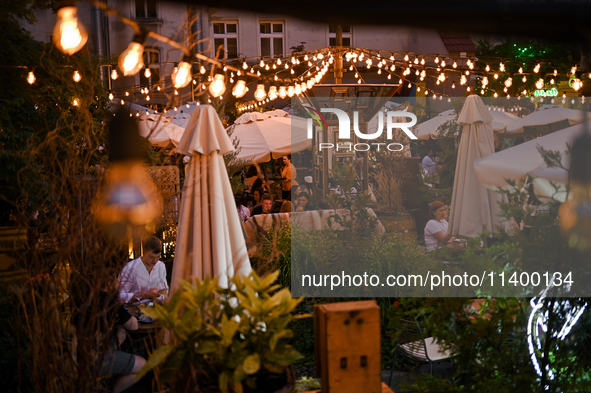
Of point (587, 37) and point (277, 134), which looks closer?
point (587, 37)

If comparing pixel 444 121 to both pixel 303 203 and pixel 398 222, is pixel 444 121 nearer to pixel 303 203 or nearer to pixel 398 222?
pixel 303 203

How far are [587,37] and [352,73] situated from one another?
20.0 meters

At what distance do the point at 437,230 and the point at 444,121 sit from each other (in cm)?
777

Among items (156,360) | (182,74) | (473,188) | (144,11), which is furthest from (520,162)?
(144,11)

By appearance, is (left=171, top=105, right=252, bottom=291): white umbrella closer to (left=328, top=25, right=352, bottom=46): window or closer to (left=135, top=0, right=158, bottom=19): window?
(left=135, top=0, right=158, bottom=19): window

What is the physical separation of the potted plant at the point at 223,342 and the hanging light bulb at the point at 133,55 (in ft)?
5.20

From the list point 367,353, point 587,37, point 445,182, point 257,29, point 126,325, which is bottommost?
point 126,325

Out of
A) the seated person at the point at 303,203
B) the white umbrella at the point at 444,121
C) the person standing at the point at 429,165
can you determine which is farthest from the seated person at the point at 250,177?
the white umbrella at the point at 444,121

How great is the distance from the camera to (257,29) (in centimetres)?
2145

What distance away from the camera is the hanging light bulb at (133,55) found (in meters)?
3.09

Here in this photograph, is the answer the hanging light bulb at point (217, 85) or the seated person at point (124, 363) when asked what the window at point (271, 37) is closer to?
the hanging light bulb at point (217, 85)

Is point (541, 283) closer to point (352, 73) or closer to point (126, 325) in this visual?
point (126, 325)

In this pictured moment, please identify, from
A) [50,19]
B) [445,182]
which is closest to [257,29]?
[50,19]

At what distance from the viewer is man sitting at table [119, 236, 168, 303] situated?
479 centimetres
